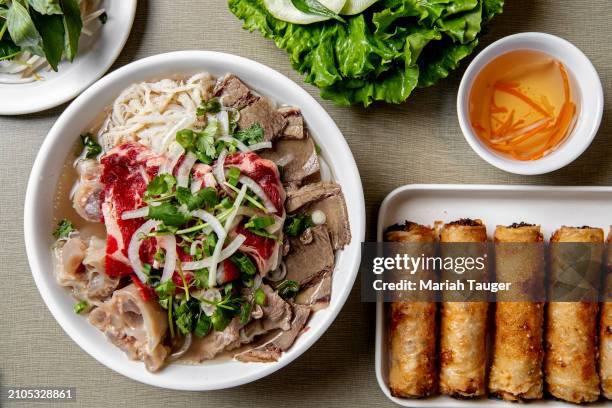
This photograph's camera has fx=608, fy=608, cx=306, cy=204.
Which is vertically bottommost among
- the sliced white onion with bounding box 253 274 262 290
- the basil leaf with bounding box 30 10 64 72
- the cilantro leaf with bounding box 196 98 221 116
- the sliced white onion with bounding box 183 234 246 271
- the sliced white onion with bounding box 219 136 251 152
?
the sliced white onion with bounding box 253 274 262 290

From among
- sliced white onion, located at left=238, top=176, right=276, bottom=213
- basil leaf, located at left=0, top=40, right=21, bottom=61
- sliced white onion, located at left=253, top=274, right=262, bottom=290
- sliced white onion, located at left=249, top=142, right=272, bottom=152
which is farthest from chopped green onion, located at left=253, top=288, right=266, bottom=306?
basil leaf, located at left=0, top=40, right=21, bottom=61

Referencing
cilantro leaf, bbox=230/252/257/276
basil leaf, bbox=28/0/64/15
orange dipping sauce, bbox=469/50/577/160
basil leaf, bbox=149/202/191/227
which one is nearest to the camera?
basil leaf, bbox=149/202/191/227

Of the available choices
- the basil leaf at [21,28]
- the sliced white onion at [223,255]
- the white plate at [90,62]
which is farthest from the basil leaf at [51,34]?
the sliced white onion at [223,255]

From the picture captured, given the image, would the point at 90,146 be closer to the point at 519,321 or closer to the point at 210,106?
the point at 210,106

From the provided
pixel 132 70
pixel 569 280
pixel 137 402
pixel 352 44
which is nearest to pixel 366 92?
pixel 352 44

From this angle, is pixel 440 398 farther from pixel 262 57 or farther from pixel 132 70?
pixel 132 70

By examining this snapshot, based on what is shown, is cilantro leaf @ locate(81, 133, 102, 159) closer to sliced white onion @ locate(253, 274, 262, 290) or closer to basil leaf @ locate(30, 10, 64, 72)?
basil leaf @ locate(30, 10, 64, 72)

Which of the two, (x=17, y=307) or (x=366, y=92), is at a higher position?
(x=366, y=92)
